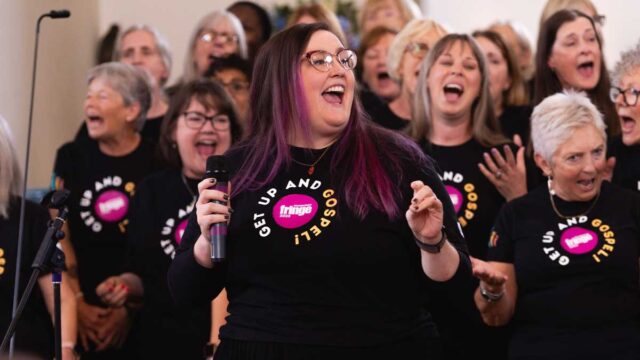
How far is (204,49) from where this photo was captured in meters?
6.32

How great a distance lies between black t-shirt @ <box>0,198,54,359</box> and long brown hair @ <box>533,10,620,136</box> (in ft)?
7.39

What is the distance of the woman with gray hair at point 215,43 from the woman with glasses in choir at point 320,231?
9.12 feet

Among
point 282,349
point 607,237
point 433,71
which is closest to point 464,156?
point 433,71

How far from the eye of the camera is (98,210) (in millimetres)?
5305

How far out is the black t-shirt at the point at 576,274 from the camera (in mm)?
4230

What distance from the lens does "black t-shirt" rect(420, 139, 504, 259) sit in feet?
15.4

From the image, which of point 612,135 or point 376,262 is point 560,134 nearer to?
point 612,135

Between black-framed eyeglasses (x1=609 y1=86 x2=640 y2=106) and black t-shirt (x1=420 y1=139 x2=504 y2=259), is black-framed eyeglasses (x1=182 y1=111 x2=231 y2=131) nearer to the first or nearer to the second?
black t-shirt (x1=420 y1=139 x2=504 y2=259)

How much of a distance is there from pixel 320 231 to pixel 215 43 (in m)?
3.25

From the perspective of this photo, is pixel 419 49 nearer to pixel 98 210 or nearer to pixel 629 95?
pixel 629 95

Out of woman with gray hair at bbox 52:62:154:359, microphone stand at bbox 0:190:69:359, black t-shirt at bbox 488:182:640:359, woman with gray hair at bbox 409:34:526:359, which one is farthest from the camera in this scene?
woman with gray hair at bbox 52:62:154:359

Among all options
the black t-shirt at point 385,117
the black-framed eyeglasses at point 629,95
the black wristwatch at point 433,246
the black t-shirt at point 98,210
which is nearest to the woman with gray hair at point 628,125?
the black-framed eyeglasses at point 629,95

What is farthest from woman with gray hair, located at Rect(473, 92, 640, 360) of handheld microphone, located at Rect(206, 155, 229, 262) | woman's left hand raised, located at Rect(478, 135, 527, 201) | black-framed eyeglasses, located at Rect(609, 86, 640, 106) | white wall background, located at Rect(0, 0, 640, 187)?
white wall background, located at Rect(0, 0, 640, 187)

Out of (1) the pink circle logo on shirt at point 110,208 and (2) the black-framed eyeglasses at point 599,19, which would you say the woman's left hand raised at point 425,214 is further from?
(2) the black-framed eyeglasses at point 599,19
